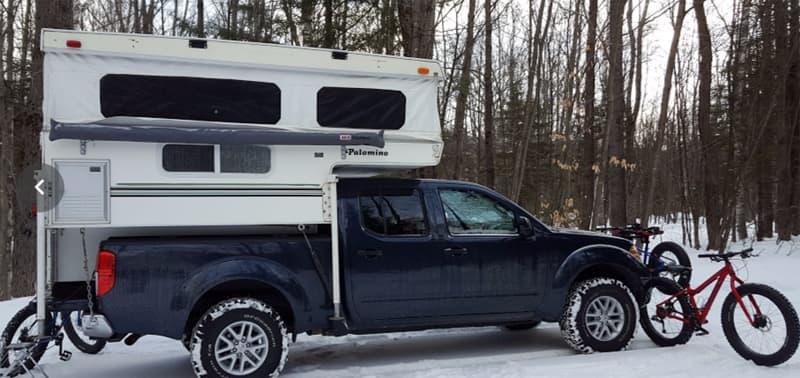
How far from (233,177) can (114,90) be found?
122 cm

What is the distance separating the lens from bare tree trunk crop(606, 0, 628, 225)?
13.1m

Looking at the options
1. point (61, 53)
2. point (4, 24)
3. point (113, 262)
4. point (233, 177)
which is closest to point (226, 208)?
point (233, 177)

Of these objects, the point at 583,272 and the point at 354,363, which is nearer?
the point at 354,363

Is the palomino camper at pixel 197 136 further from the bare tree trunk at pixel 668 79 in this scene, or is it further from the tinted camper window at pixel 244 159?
the bare tree trunk at pixel 668 79

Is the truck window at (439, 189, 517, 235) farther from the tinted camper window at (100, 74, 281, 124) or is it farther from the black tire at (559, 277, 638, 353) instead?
the tinted camper window at (100, 74, 281, 124)

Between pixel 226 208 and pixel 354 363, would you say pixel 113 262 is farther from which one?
pixel 354 363

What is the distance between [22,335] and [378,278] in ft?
10.5

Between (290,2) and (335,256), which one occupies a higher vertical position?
(290,2)

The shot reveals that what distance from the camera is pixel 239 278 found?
5.28 meters

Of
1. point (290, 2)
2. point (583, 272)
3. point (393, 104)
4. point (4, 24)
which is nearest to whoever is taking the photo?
point (393, 104)

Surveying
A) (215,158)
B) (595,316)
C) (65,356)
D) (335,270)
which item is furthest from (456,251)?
(65,356)

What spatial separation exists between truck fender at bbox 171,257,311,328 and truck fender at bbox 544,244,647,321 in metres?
2.50

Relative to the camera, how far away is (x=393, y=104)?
19.8 ft

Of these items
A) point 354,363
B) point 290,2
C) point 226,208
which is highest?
point 290,2
